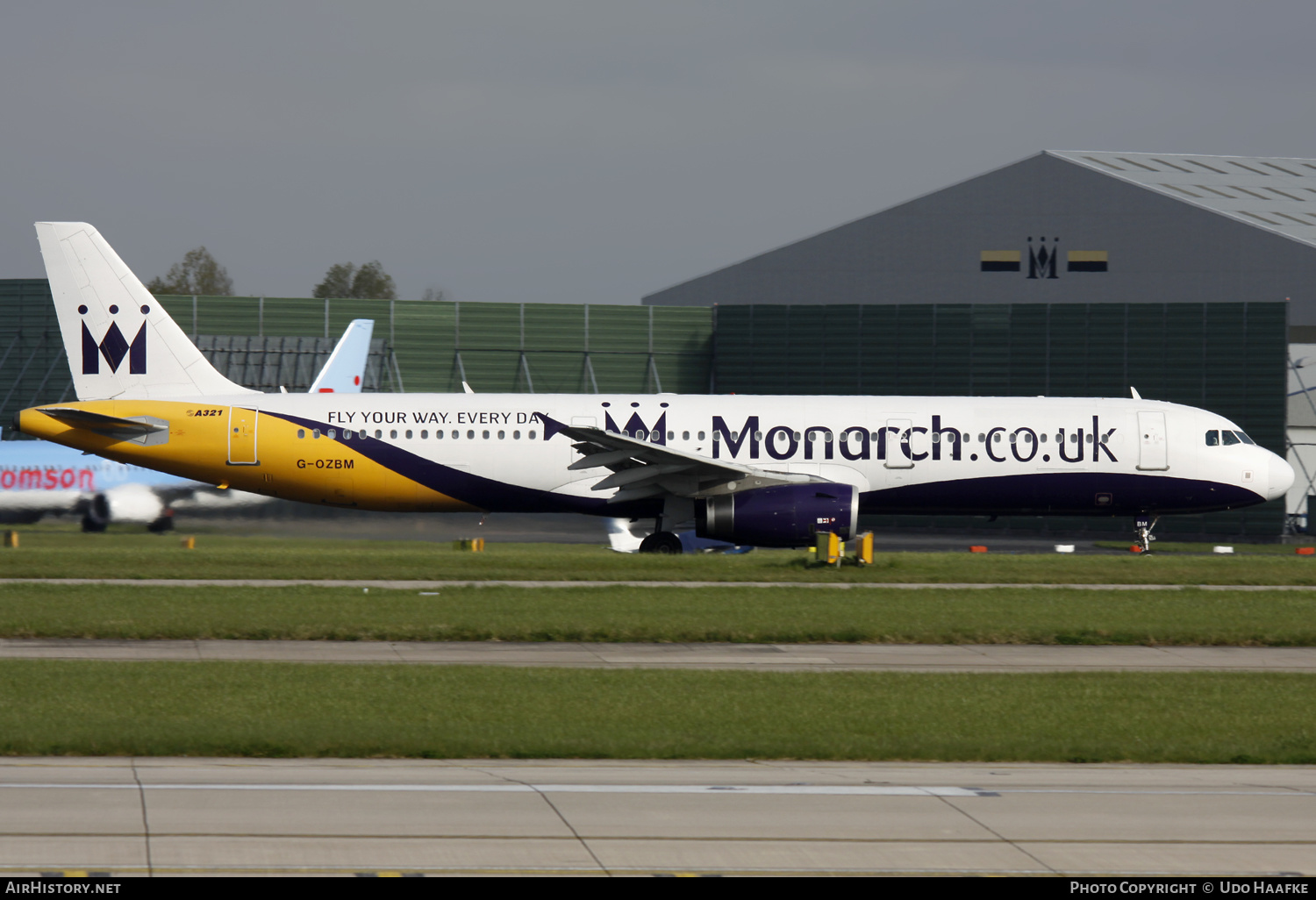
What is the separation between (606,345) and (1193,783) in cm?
4721

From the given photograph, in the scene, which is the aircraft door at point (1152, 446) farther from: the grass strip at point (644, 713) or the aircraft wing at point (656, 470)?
the grass strip at point (644, 713)

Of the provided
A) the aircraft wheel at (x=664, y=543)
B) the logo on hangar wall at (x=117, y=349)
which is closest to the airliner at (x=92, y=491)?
the logo on hangar wall at (x=117, y=349)

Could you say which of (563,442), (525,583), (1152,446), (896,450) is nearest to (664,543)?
(563,442)

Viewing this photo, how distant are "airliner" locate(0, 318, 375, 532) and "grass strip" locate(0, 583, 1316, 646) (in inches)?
438

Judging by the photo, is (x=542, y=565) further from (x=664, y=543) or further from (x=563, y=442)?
(x=664, y=543)

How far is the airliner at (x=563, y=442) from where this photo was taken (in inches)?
1203

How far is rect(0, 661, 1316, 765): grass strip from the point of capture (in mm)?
11758

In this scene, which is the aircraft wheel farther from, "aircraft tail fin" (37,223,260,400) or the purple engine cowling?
"aircraft tail fin" (37,223,260,400)

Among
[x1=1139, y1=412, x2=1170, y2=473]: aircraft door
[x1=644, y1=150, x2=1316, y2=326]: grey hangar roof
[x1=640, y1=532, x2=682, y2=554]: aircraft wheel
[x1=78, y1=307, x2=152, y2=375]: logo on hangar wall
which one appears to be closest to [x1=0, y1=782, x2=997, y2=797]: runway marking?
[x1=640, y1=532, x2=682, y2=554]: aircraft wheel

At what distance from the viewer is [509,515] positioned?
39.6 meters

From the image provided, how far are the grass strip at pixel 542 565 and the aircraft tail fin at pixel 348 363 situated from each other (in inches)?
494

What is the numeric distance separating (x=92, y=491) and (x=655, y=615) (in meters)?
21.0

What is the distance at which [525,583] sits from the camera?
82.9 feet
